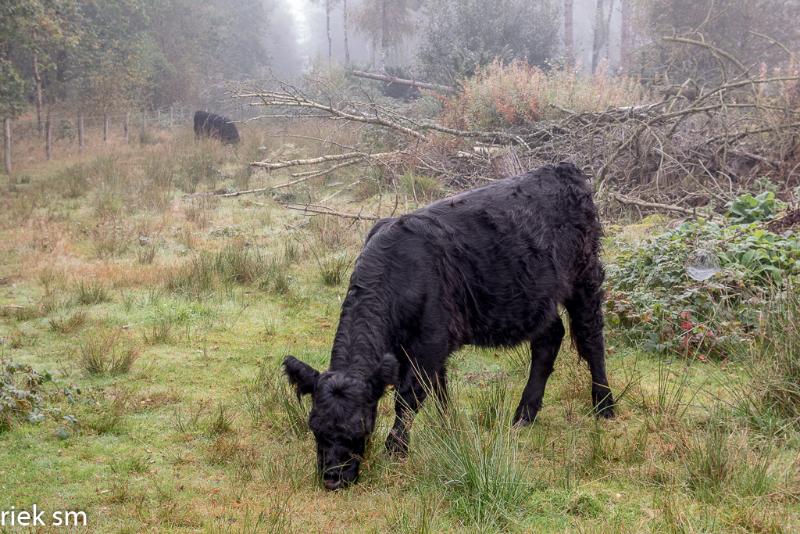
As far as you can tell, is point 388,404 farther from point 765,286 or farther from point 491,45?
point 491,45

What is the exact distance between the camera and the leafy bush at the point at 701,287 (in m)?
5.60

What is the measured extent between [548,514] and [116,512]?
7.06 feet

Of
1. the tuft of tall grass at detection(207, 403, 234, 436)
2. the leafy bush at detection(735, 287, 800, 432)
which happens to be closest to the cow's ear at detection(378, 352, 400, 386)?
the tuft of tall grass at detection(207, 403, 234, 436)

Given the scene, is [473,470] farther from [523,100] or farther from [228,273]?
[523,100]

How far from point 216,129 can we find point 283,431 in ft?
61.8

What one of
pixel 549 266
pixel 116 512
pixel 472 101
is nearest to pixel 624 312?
pixel 549 266

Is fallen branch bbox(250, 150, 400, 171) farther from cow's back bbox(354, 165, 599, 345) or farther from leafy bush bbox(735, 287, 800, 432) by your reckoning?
leafy bush bbox(735, 287, 800, 432)

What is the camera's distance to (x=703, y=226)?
260 inches

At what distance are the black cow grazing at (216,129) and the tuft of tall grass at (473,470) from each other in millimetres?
19010

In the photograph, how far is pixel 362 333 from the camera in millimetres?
3959

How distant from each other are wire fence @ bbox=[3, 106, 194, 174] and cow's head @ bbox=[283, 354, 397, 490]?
19454 millimetres

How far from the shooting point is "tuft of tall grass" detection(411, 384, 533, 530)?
10.9ft

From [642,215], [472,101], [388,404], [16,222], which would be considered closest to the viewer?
[388,404]

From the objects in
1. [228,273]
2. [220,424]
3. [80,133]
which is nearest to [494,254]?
[220,424]
